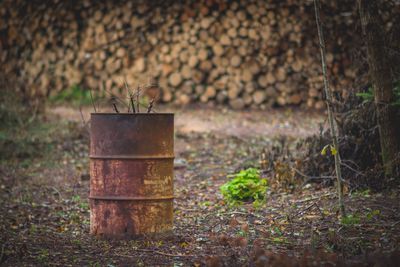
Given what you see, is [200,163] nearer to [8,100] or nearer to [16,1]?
[8,100]

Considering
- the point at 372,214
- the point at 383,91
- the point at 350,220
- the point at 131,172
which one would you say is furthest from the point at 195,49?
the point at 350,220

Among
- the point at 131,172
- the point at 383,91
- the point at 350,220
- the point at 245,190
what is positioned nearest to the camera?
the point at 350,220

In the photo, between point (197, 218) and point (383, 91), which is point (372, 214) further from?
point (197, 218)

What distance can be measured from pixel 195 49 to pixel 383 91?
20.4 feet

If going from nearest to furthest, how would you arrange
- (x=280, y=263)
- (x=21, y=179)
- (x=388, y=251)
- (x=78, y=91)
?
(x=280, y=263)
(x=388, y=251)
(x=21, y=179)
(x=78, y=91)

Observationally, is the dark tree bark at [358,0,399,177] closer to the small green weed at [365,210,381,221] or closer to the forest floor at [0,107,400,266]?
the forest floor at [0,107,400,266]

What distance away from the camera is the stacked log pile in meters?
10.8

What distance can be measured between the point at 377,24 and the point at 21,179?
14.3 feet

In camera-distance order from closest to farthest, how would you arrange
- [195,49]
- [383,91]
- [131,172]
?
[131,172], [383,91], [195,49]

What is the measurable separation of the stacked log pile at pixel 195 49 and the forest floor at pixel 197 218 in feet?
7.22

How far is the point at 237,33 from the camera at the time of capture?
10992 millimetres

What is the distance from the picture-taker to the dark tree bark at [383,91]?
5.27 meters

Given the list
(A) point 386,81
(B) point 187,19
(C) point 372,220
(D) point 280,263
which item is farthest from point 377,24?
(B) point 187,19

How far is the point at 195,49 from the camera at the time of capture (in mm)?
11188
